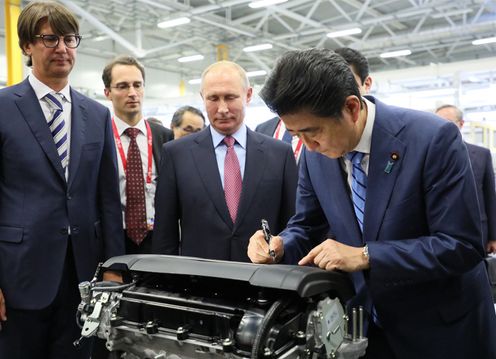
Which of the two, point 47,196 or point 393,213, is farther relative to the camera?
point 47,196

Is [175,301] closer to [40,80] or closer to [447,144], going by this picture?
[447,144]

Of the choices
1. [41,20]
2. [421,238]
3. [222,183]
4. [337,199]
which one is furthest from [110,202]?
[421,238]

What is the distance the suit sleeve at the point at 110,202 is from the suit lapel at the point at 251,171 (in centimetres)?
54

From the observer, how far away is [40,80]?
79.3 inches

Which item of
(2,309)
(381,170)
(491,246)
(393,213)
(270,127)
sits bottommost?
(491,246)

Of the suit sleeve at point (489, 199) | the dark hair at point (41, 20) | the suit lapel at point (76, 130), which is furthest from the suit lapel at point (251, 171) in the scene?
the suit sleeve at point (489, 199)

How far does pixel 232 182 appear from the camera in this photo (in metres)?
2.22

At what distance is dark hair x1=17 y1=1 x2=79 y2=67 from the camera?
6.40 ft

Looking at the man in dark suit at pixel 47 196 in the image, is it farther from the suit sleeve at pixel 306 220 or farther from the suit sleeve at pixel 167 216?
the suit sleeve at pixel 306 220

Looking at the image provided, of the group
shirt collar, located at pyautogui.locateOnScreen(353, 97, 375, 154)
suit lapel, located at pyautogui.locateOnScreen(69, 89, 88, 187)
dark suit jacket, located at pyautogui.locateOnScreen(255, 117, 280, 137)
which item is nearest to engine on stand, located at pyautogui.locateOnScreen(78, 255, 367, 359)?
shirt collar, located at pyautogui.locateOnScreen(353, 97, 375, 154)

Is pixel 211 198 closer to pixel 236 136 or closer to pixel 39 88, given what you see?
pixel 236 136

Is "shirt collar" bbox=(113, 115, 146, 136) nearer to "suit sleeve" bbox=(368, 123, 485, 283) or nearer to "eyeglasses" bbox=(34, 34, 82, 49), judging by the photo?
"eyeglasses" bbox=(34, 34, 82, 49)

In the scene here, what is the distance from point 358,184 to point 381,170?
12 cm

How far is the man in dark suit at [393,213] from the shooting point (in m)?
1.25
